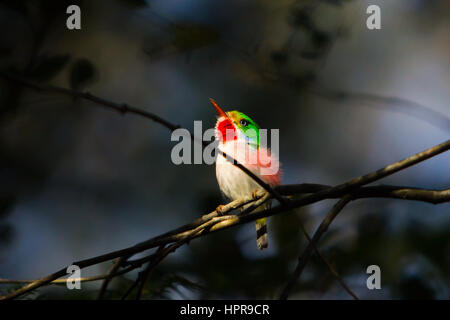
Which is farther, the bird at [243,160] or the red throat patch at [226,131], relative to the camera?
the red throat patch at [226,131]

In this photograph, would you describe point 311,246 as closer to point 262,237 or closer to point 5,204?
point 5,204

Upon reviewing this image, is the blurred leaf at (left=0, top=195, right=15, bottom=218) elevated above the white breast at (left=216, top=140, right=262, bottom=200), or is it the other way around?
the white breast at (left=216, top=140, right=262, bottom=200)

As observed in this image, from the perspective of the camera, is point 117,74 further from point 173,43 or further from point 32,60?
point 32,60

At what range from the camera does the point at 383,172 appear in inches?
64.5

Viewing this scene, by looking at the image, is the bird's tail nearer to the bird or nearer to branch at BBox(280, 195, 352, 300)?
the bird

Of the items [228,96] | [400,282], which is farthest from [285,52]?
[228,96]

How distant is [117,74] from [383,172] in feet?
17.4

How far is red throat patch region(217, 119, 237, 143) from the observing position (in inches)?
139

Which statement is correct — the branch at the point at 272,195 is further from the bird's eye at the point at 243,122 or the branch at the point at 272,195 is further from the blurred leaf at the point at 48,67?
the bird's eye at the point at 243,122

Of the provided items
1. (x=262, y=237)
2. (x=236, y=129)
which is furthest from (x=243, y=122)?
(x=262, y=237)

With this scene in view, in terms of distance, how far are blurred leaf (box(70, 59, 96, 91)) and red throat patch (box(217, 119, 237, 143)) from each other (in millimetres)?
1628

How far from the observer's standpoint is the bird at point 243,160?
10.8ft

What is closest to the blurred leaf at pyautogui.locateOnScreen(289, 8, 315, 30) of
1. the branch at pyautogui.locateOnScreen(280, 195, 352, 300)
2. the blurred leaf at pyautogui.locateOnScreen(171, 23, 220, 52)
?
the blurred leaf at pyautogui.locateOnScreen(171, 23, 220, 52)

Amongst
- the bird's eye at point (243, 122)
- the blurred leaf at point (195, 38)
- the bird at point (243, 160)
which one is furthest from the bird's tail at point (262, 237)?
the blurred leaf at point (195, 38)
